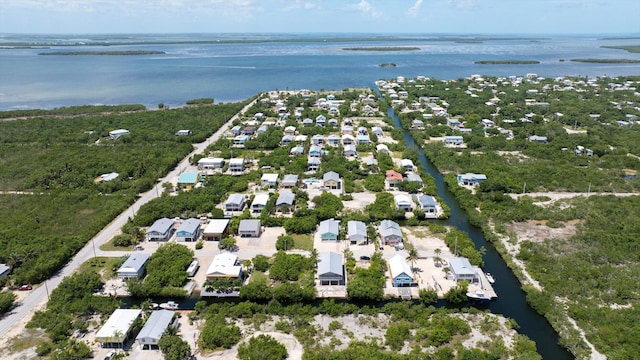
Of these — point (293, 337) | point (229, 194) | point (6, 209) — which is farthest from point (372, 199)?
point (6, 209)

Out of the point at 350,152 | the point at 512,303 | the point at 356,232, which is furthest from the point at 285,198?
the point at 512,303

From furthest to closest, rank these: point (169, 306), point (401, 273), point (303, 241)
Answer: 1. point (303, 241)
2. point (401, 273)
3. point (169, 306)

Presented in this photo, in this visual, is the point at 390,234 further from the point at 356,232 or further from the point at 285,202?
the point at 285,202

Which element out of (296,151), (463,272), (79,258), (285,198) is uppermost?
(296,151)


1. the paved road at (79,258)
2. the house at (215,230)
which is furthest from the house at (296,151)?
the house at (215,230)

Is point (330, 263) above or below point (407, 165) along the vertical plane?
below

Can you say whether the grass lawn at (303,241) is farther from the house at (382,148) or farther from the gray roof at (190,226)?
the house at (382,148)

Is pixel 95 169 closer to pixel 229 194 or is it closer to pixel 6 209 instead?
pixel 6 209

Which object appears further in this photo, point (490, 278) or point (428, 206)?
point (428, 206)
